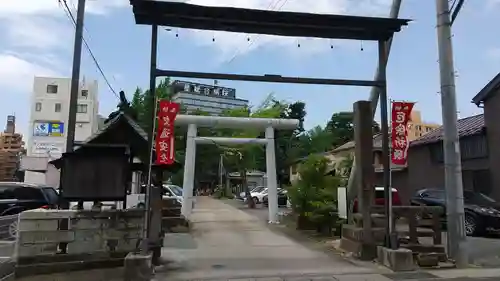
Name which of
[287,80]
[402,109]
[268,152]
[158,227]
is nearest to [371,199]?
[402,109]

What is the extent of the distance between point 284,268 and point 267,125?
1141 cm

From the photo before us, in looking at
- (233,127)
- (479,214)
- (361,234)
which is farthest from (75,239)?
(479,214)

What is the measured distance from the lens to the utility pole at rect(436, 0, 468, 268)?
9.77 metres

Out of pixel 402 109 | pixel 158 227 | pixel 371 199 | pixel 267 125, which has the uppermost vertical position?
pixel 267 125

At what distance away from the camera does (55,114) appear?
47.1 metres

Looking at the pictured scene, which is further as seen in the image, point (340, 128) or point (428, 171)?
point (340, 128)

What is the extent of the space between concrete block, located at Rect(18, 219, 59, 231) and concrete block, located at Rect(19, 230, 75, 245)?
0.23 feet

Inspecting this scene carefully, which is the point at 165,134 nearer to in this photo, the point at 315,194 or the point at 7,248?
the point at 7,248

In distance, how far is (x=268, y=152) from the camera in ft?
66.4

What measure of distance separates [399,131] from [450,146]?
1.36m

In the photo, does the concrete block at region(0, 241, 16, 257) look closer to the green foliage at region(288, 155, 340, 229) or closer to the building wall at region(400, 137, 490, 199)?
the green foliage at region(288, 155, 340, 229)

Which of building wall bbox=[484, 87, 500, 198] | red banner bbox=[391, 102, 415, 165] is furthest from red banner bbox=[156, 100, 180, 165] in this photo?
building wall bbox=[484, 87, 500, 198]

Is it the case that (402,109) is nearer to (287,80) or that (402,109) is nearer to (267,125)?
(287,80)

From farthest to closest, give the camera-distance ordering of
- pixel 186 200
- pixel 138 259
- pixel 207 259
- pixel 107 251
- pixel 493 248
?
A: pixel 186 200
pixel 493 248
pixel 207 259
pixel 107 251
pixel 138 259
